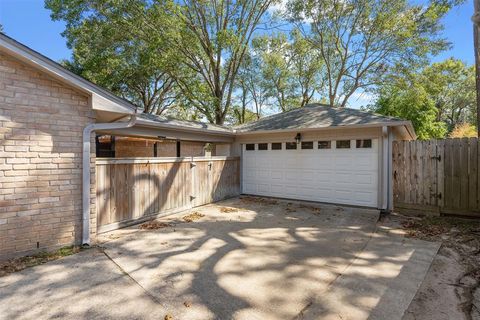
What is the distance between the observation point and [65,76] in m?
4.24

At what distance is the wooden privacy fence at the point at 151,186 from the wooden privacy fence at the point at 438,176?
18.8 feet

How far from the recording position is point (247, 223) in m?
6.26

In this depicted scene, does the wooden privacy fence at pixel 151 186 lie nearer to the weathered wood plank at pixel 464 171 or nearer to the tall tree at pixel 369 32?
the weathered wood plank at pixel 464 171

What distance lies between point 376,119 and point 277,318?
22.6 ft

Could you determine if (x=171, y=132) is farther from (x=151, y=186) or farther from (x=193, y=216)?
(x=193, y=216)

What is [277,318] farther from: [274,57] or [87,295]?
[274,57]

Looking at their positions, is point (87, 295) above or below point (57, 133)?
below

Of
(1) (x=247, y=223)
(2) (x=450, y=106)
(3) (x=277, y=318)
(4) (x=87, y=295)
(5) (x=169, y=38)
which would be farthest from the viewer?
(2) (x=450, y=106)

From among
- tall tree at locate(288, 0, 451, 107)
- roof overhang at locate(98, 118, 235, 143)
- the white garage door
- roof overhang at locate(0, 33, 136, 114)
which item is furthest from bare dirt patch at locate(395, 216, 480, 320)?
tall tree at locate(288, 0, 451, 107)

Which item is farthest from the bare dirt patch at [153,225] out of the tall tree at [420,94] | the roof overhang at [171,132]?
the tall tree at [420,94]

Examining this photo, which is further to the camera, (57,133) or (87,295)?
(57,133)

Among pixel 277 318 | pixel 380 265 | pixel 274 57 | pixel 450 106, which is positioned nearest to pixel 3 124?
pixel 277 318

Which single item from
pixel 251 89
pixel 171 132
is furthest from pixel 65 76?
pixel 251 89

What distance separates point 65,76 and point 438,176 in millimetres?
8860
